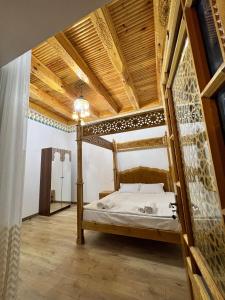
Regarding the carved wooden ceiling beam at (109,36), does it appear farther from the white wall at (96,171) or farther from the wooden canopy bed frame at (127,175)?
the white wall at (96,171)

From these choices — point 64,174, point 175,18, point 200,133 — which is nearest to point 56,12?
point 175,18

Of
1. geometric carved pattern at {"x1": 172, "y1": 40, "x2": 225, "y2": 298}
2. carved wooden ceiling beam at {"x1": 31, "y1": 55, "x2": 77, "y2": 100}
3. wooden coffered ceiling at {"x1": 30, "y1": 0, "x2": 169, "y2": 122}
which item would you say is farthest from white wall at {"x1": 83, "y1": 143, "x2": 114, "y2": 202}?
geometric carved pattern at {"x1": 172, "y1": 40, "x2": 225, "y2": 298}

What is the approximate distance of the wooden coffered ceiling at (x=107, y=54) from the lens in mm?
1780

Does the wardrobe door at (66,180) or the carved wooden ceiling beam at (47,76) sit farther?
the wardrobe door at (66,180)

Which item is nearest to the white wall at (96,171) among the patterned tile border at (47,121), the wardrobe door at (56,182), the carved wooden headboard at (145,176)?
the carved wooden headboard at (145,176)

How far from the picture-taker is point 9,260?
3.24 feet

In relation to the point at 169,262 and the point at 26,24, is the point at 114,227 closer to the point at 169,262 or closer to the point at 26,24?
the point at 169,262

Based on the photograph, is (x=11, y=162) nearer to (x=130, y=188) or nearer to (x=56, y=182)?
(x=130, y=188)

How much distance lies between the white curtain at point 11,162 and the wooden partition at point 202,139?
1113mm

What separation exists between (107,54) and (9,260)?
273cm

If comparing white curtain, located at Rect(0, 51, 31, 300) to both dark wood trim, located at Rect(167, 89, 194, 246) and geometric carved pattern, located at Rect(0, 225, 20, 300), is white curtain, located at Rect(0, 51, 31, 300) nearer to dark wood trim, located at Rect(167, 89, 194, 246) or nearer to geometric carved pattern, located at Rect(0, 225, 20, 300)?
geometric carved pattern, located at Rect(0, 225, 20, 300)

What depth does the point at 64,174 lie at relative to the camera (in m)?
4.75

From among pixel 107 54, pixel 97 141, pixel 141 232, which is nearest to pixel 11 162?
pixel 141 232

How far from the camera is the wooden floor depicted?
1486 millimetres
